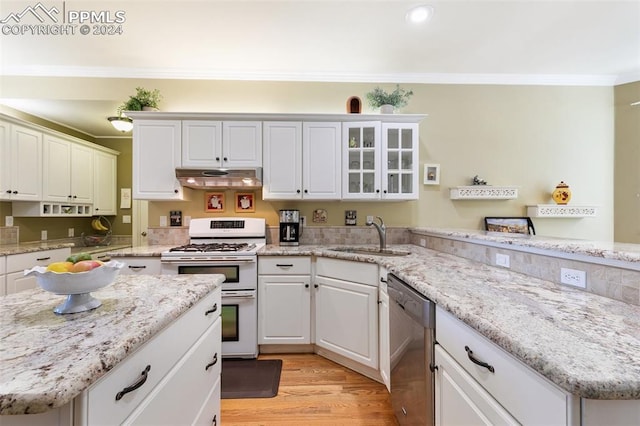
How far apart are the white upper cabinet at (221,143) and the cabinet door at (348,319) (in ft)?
4.58

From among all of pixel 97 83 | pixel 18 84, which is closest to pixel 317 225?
pixel 97 83

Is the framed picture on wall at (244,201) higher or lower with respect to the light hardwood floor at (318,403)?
higher

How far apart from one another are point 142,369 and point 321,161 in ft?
7.29

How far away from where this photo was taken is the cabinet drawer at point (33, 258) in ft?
8.09

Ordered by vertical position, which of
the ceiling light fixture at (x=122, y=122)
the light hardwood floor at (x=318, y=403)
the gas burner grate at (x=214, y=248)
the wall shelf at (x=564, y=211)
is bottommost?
the light hardwood floor at (x=318, y=403)

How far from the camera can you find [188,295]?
41.1 inches

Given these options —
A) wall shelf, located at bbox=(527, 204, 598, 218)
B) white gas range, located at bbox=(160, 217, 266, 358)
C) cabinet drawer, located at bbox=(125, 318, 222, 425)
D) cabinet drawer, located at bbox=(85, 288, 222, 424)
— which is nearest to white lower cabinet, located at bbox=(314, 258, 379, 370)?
white gas range, located at bbox=(160, 217, 266, 358)

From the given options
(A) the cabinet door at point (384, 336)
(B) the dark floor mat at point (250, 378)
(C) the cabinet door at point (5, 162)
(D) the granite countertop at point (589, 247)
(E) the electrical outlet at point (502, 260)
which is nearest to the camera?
(D) the granite countertop at point (589, 247)

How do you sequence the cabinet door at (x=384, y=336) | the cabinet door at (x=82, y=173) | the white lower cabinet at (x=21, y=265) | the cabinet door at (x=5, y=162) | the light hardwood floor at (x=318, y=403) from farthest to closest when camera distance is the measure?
the cabinet door at (x=82, y=173)
the cabinet door at (x=5, y=162)
the white lower cabinet at (x=21, y=265)
the cabinet door at (x=384, y=336)
the light hardwood floor at (x=318, y=403)

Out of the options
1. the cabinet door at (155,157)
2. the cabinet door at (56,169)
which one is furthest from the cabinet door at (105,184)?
the cabinet door at (155,157)

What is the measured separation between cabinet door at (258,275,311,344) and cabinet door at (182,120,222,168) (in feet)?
4.16

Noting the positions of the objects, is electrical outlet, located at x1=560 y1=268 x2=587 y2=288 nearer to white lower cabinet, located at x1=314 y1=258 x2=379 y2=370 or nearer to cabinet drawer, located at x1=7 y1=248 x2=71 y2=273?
white lower cabinet, located at x1=314 y1=258 x2=379 y2=370

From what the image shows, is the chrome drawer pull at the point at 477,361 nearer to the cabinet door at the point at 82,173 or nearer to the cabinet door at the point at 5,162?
the cabinet door at the point at 5,162

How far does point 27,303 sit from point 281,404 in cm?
149
